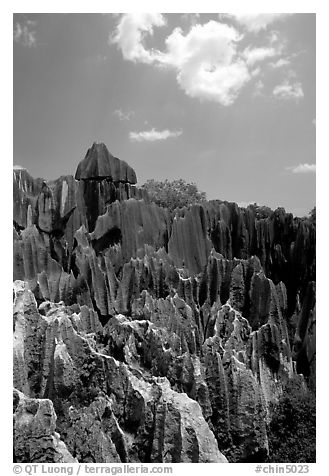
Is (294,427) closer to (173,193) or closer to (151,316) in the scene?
(151,316)

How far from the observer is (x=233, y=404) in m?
6.64

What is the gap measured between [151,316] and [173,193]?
11.8 ft

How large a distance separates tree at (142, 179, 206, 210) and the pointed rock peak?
662 mm

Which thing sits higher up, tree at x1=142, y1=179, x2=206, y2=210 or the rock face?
tree at x1=142, y1=179, x2=206, y2=210

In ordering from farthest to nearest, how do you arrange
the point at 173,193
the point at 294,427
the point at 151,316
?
the point at 173,193 < the point at 151,316 < the point at 294,427

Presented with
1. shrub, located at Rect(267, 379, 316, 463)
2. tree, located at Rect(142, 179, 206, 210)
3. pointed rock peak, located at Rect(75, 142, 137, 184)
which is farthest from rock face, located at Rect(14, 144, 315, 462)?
tree, located at Rect(142, 179, 206, 210)

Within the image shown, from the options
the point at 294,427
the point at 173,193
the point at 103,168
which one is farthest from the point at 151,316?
the point at 173,193

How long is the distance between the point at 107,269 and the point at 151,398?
2.68 metres

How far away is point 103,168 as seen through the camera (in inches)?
307

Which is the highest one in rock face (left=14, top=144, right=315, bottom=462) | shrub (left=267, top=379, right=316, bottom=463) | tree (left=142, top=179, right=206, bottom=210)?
tree (left=142, top=179, right=206, bottom=210)

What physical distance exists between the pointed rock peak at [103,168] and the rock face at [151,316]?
3 centimetres

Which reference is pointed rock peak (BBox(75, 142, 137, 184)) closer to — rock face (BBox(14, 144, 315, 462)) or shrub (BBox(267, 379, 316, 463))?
rock face (BBox(14, 144, 315, 462))

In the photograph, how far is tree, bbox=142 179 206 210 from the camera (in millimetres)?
8906
